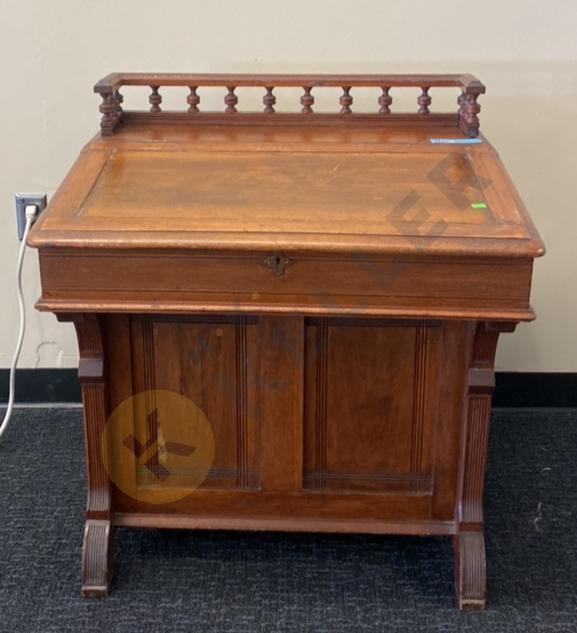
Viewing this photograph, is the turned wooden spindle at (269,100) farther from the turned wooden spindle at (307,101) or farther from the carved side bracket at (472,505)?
the carved side bracket at (472,505)

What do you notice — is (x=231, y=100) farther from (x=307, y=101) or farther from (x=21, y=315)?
(x=21, y=315)

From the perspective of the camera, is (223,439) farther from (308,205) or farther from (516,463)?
(516,463)

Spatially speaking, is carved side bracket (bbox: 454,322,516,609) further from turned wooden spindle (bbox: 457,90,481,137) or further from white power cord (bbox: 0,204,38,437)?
white power cord (bbox: 0,204,38,437)

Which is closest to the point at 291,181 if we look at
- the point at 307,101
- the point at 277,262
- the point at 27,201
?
the point at 277,262

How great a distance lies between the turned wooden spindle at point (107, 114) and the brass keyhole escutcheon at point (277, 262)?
59 centimetres

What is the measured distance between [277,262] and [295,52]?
0.91 m

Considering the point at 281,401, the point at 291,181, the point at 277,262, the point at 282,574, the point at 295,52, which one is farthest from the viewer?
the point at 295,52

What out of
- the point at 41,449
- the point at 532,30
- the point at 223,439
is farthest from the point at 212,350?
the point at 532,30

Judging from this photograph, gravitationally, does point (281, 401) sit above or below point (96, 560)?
above

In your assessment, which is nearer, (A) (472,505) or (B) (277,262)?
(B) (277,262)

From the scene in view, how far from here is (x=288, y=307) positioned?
5.31 ft

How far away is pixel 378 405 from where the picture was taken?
1.92m

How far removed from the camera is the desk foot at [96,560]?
76.7 inches

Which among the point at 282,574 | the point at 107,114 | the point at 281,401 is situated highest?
the point at 107,114
